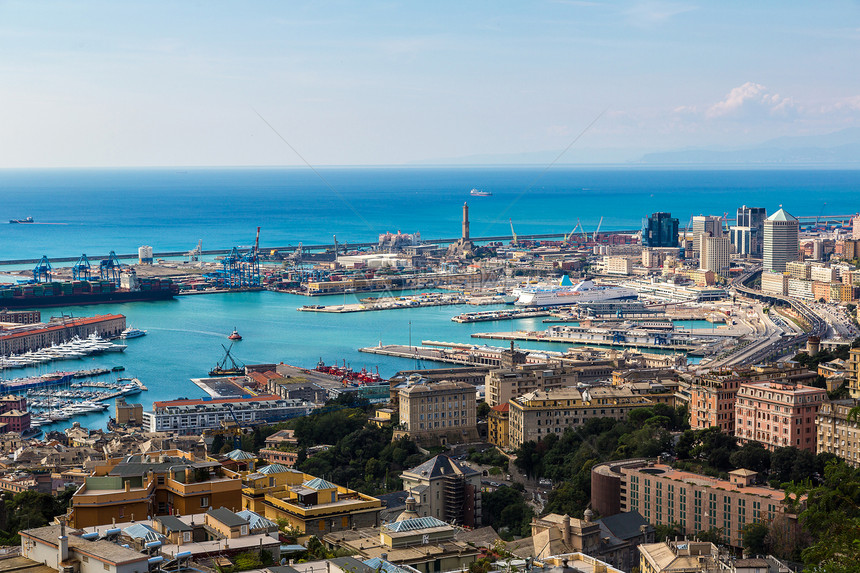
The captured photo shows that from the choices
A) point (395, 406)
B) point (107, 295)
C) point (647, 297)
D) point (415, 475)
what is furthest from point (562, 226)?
point (415, 475)

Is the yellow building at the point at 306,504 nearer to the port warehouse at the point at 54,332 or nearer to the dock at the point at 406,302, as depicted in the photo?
the port warehouse at the point at 54,332

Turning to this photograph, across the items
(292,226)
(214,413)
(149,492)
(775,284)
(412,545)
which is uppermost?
(292,226)

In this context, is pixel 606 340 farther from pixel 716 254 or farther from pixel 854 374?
pixel 716 254

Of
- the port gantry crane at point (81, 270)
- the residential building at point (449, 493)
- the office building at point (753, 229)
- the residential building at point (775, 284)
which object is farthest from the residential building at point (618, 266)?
the residential building at point (449, 493)

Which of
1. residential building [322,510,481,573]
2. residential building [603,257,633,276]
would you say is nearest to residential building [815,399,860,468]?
residential building [322,510,481,573]

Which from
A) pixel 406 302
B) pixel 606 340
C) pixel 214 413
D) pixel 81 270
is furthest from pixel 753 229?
pixel 214 413

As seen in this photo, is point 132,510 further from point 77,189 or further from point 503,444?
point 77,189

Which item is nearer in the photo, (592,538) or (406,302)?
(592,538)
